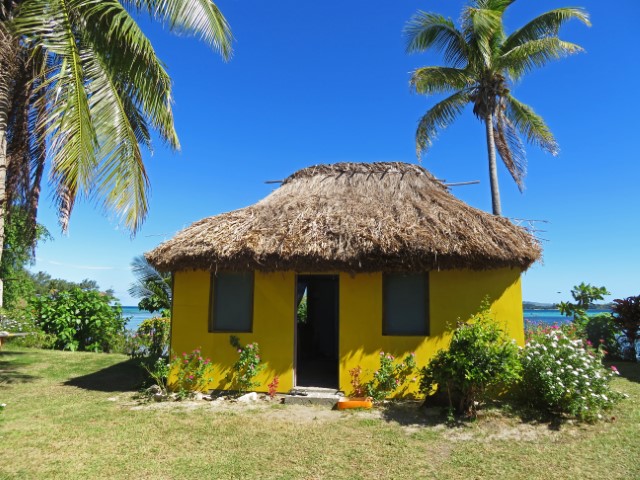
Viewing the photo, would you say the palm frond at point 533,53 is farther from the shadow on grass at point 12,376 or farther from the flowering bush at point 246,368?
the shadow on grass at point 12,376

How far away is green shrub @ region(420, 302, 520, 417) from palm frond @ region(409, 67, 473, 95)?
27.8ft

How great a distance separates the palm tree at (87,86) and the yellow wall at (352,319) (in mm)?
2275

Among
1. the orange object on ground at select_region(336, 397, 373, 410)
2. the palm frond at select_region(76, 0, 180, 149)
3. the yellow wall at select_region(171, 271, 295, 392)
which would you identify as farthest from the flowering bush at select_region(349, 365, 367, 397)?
the palm frond at select_region(76, 0, 180, 149)

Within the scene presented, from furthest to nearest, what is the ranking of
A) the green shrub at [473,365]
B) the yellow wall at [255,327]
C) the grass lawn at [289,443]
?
the yellow wall at [255,327]
the green shrub at [473,365]
the grass lawn at [289,443]

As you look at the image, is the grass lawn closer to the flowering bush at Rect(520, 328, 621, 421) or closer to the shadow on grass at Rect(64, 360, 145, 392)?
the flowering bush at Rect(520, 328, 621, 421)

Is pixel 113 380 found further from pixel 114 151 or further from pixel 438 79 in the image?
pixel 438 79

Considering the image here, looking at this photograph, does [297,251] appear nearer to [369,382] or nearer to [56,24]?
[369,382]

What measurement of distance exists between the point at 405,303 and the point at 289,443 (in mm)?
3109

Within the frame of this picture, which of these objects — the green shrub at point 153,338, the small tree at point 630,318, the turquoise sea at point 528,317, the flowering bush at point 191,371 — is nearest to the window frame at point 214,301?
the flowering bush at point 191,371

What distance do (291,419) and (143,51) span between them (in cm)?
589

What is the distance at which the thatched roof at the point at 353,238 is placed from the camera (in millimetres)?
6410

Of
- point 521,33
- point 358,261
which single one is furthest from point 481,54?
point 358,261

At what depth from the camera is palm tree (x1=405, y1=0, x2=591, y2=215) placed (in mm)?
10883

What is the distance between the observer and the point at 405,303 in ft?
22.9
